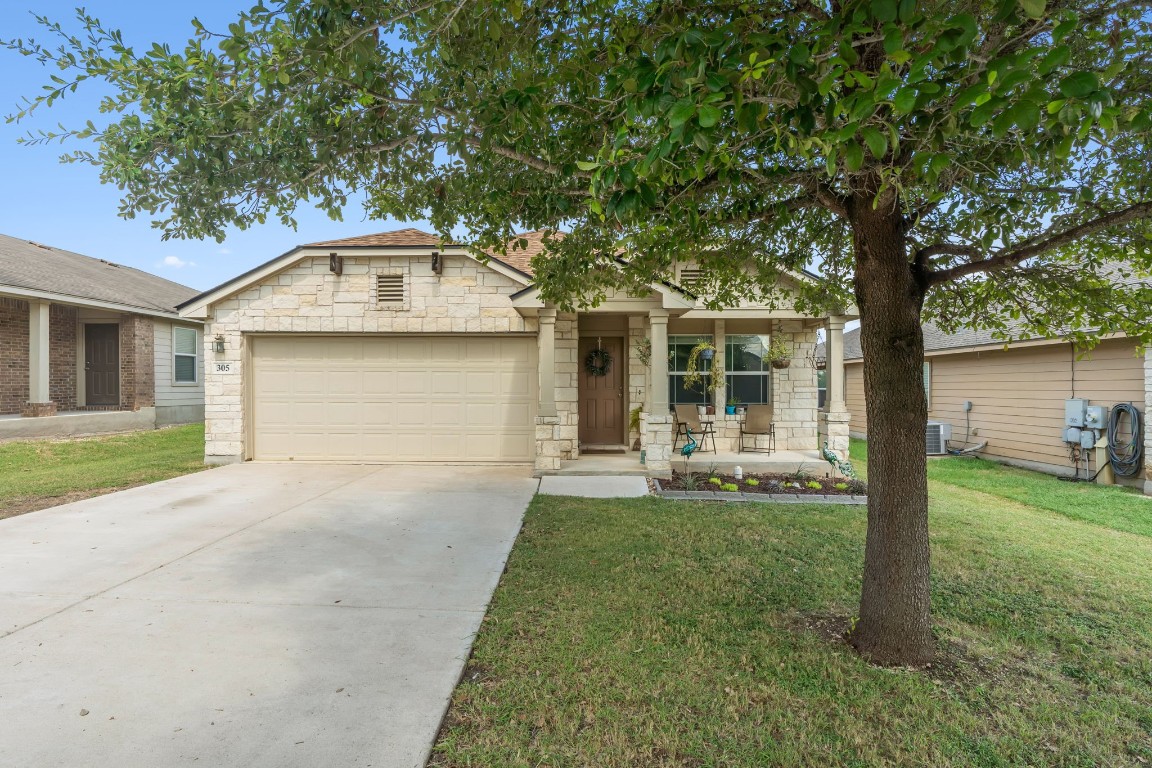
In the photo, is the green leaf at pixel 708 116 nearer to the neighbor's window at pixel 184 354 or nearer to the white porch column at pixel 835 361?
the white porch column at pixel 835 361

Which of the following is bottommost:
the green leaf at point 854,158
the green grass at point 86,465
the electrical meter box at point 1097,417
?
the green grass at point 86,465

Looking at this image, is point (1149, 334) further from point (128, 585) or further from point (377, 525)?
point (128, 585)

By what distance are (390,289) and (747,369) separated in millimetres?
6751

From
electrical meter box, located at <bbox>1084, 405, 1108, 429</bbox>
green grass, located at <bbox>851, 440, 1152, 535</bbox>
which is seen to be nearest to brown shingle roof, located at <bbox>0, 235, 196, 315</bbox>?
green grass, located at <bbox>851, 440, 1152, 535</bbox>

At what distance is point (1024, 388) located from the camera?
11.3 metres

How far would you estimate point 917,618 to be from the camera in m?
3.14

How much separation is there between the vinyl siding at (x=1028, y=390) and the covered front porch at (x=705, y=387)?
4.13 meters

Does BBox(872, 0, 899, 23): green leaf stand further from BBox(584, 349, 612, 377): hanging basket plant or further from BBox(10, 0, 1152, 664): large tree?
BBox(584, 349, 612, 377): hanging basket plant

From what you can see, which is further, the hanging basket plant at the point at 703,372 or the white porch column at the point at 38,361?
the white porch column at the point at 38,361

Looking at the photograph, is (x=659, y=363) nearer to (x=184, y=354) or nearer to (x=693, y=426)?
(x=693, y=426)

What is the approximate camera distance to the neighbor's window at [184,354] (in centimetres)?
1544

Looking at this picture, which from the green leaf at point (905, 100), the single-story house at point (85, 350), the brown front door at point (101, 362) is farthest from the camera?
the brown front door at point (101, 362)

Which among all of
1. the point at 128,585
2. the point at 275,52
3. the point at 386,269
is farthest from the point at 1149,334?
the point at 386,269

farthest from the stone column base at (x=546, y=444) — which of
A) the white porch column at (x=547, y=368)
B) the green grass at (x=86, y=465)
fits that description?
the green grass at (x=86, y=465)
